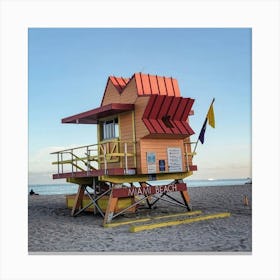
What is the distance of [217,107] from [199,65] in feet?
4.84

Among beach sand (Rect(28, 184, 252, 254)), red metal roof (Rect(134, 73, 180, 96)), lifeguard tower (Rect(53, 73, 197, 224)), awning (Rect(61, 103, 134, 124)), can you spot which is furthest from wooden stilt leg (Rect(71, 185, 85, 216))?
red metal roof (Rect(134, 73, 180, 96))

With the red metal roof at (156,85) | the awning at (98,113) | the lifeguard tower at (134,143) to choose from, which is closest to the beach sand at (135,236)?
the lifeguard tower at (134,143)

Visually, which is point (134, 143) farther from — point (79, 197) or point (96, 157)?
point (79, 197)

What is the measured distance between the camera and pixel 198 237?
12.9 metres

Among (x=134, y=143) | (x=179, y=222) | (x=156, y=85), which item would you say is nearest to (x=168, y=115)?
(x=156, y=85)

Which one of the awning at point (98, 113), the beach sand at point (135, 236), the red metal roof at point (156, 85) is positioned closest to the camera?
the beach sand at point (135, 236)

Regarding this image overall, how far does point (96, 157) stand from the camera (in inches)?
602

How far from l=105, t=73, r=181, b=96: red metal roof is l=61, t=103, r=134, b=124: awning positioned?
2.19 ft

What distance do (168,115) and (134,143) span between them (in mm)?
1349

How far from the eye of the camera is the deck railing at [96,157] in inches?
600

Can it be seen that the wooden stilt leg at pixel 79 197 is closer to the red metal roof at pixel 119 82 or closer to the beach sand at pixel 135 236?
the beach sand at pixel 135 236
